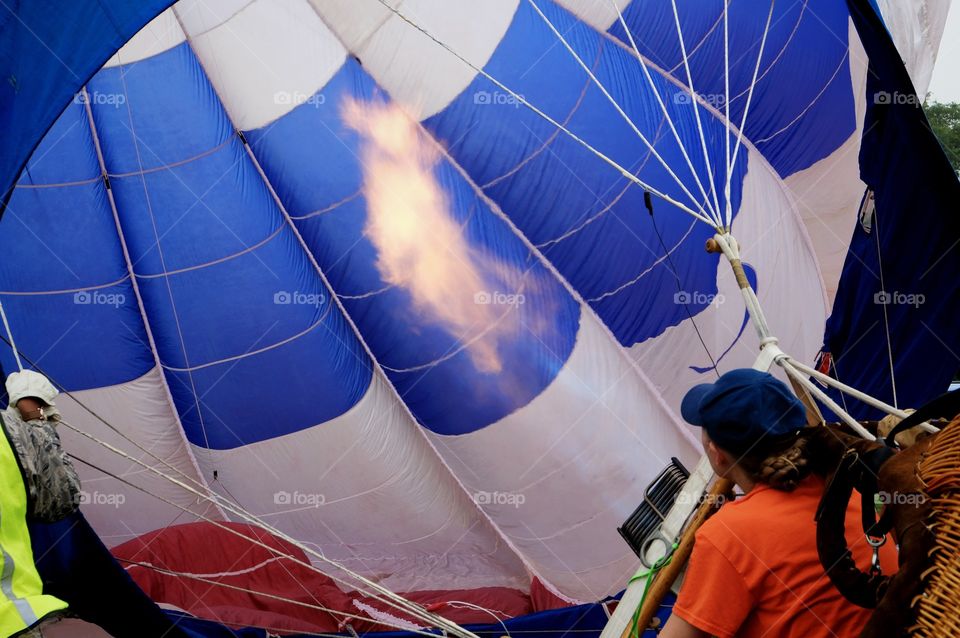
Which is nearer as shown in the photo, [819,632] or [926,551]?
[926,551]

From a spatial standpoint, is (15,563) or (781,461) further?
(15,563)

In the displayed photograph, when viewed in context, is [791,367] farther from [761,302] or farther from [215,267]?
[215,267]

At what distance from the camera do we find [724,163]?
4.59 meters

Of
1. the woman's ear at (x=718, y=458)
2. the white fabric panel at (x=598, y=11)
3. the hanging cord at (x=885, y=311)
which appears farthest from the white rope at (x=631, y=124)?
the woman's ear at (x=718, y=458)

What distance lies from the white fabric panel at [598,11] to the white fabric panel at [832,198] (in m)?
1.26

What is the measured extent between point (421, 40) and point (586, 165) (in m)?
1.05

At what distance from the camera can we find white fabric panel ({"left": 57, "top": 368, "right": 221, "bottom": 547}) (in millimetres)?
4754

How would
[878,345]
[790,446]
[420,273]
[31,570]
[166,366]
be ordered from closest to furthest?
[790,446] → [31,570] → [878,345] → [420,273] → [166,366]

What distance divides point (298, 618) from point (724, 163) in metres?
3.06

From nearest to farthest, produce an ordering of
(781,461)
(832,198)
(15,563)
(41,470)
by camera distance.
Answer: (781,461)
(15,563)
(41,470)
(832,198)

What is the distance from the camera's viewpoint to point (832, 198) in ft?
15.7

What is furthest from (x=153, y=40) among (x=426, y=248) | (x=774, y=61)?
(x=774, y=61)

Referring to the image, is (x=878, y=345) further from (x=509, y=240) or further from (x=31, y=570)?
(x=31, y=570)

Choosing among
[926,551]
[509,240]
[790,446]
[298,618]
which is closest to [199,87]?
[509,240]
